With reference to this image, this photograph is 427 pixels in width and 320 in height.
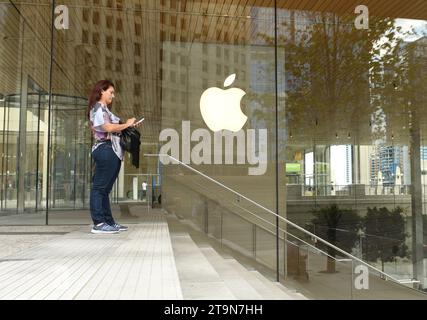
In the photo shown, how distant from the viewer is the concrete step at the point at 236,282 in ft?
9.93

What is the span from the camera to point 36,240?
471 cm

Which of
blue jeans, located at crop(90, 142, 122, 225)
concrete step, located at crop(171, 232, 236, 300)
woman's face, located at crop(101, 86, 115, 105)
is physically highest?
woman's face, located at crop(101, 86, 115, 105)

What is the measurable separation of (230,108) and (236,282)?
6236 millimetres

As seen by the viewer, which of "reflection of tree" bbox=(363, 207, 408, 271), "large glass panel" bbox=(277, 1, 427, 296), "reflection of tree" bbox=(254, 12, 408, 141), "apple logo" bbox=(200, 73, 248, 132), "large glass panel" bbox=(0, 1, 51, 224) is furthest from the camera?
"reflection of tree" bbox=(363, 207, 408, 271)

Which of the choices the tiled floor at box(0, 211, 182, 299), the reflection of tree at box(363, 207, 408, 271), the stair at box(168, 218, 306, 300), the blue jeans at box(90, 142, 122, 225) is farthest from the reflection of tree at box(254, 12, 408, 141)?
the tiled floor at box(0, 211, 182, 299)

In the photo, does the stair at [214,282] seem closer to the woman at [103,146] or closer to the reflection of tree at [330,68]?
the woman at [103,146]

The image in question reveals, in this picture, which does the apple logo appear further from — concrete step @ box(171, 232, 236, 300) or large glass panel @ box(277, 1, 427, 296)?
concrete step @ box(171, 232, 236, 300)

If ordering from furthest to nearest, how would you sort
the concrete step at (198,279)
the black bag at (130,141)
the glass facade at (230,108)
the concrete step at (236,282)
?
the glass facade at (230,108), the black bag at (130,141), the concrete step at (236,282), the concrete step at (198,279)

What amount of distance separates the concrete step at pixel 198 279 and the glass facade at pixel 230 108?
2963 millimetres

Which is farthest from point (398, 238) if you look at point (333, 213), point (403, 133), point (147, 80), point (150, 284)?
point (150, 284)

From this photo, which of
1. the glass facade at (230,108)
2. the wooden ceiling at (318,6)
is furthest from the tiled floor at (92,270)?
the wooden ceiling at (318,6)

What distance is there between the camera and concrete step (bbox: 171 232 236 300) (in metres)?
2.45

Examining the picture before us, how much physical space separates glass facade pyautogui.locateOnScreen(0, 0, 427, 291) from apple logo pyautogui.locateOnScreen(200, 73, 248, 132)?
0.11ft

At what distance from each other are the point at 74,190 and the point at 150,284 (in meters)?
6.72
